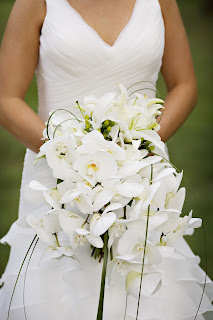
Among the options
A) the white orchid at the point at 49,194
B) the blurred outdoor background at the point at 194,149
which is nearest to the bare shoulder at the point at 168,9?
the white orchid at the point at 49,194

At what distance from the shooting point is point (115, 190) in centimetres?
143

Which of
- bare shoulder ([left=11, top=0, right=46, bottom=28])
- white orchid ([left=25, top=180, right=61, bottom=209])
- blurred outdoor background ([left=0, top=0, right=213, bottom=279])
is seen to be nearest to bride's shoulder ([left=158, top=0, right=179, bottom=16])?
bare shoulder ([left=11, top=0, right=46, bottom=28])

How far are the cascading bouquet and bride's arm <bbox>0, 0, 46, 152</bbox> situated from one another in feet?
1.48

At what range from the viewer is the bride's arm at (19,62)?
6.51 ft

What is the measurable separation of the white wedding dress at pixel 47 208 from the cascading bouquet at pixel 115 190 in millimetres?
394

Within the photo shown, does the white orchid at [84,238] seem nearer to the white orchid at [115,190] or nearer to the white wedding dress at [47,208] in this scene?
the white orchid at [115,190]

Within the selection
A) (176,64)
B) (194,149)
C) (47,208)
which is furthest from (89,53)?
(194,149)

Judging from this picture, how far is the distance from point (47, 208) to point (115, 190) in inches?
24.2
